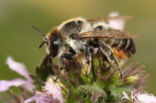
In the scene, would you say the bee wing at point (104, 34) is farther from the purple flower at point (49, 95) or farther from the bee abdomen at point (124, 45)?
the purple flower at point (49, 95)

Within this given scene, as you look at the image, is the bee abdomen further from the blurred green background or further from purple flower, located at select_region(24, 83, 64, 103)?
the blurred green background

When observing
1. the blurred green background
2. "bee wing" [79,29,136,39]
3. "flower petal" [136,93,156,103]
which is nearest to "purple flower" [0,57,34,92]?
"bee wing" [79,29,136,39]

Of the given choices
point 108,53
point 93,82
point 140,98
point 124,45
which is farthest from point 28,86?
point 140,98

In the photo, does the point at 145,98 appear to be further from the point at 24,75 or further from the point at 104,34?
the point at 24,75

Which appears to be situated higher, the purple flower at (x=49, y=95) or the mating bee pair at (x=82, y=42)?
the mating bee pair at (x=82, y=42)

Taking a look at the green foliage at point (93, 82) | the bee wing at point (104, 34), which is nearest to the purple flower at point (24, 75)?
the green foliage at point (93, 82)

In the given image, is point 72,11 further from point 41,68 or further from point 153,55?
point 41,68
